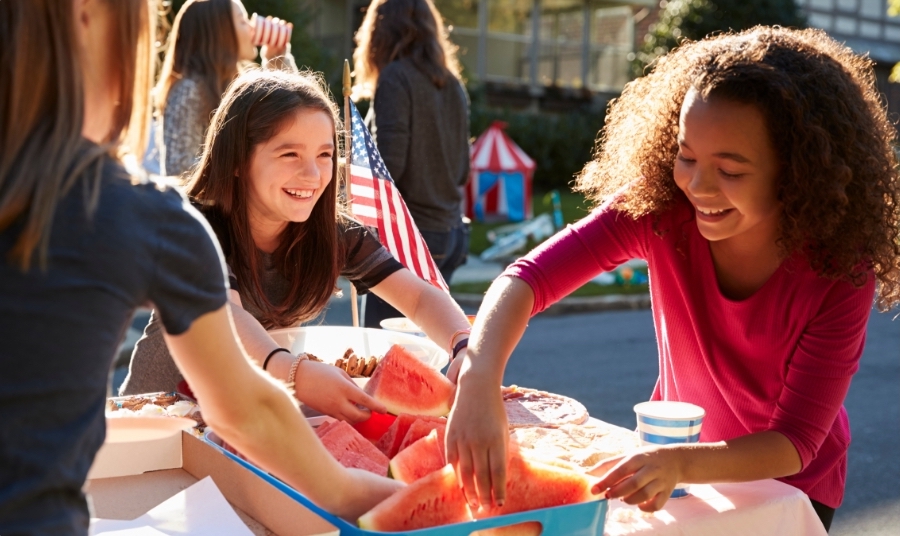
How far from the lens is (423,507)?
62.9 inches

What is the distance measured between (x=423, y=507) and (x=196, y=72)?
392 centimetres

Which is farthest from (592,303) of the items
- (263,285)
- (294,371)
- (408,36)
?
(294,371)

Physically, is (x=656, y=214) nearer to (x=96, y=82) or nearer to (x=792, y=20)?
(x=96, y=82)

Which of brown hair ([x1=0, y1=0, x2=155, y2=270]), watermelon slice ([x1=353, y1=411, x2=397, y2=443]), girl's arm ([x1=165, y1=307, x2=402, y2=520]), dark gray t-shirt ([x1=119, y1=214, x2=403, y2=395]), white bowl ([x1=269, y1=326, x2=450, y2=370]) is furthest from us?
dark gray t-shirt ([x1=119, y1=214, x2=403, y2=395])

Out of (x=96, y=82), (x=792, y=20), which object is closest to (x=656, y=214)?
(x=96, y=82)

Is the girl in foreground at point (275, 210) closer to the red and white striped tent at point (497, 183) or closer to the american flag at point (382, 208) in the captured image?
the american flag at point (382, 208)

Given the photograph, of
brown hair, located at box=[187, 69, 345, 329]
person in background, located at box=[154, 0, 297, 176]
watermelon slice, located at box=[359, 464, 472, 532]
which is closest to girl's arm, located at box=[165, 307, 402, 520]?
watermelon slice, located at box=[359, 464, 472, 532]

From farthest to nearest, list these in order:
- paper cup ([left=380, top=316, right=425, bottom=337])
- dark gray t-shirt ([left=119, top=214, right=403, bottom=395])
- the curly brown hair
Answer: paper cup ([left=380, top=316, right=425, bottom=337])
dark gray t-shirt ([left=119, top=214, right=403, bottom=395])
the curly brown hair

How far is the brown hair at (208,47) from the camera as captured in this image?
497 centimetres

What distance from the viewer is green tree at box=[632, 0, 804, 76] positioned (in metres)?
20.0

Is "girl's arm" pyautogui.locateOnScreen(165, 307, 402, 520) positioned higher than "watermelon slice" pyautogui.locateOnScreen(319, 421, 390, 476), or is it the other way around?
"girl's arm" pyautogui.locateOnScreen(165, 307, 402, 520)

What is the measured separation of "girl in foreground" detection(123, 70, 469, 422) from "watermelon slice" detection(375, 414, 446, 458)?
0.78 m

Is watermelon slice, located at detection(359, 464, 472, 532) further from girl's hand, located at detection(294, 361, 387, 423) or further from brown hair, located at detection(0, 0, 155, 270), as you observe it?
brown hair, located at detection(0, 0, 155, 270)

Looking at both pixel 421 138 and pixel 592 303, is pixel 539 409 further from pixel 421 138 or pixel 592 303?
pixel 592 303
